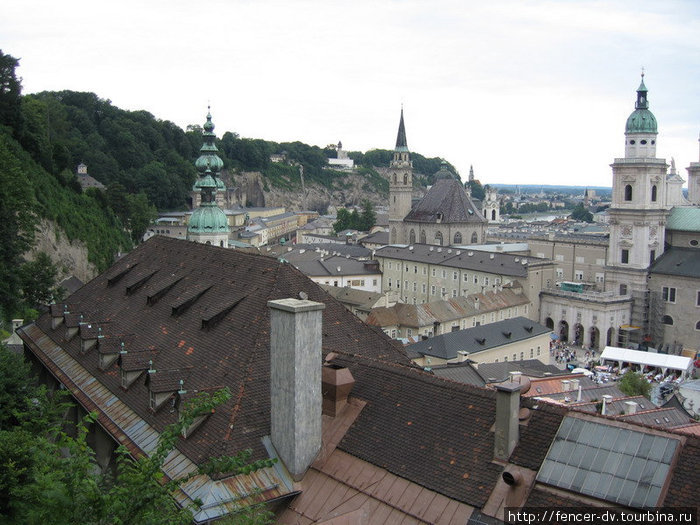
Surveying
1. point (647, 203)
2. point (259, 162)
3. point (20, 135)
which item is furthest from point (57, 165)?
point (259, 162)

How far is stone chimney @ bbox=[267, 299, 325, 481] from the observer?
15.0 meters

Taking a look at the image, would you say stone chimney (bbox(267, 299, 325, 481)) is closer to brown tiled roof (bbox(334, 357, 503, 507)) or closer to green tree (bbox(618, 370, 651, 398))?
brown tiled roof (bbox(334, 357, 503, 507))

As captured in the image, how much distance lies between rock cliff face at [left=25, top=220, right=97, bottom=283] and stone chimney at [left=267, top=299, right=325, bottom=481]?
40565 millimetres

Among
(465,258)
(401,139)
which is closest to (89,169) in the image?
(401,139)

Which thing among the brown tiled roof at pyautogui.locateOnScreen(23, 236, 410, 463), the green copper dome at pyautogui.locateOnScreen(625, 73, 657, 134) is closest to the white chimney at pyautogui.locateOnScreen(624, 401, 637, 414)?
the brown tiled roof at pyautogui.locateOnScreen(23, 236, 410, 463)

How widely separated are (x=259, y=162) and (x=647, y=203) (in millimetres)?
123280

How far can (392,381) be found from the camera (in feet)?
54.2

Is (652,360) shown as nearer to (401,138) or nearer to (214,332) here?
(214,332)

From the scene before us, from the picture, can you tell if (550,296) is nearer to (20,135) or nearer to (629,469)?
(20,135)

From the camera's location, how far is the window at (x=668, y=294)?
7300 centimetres

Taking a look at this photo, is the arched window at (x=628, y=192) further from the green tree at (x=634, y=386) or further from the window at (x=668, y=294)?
the green tree at (x=634, y=386)

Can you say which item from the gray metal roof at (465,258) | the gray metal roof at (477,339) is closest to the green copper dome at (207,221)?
the gray metal roof at (477,339)

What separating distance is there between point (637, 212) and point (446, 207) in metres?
31.6

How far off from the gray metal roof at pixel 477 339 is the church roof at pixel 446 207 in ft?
144
